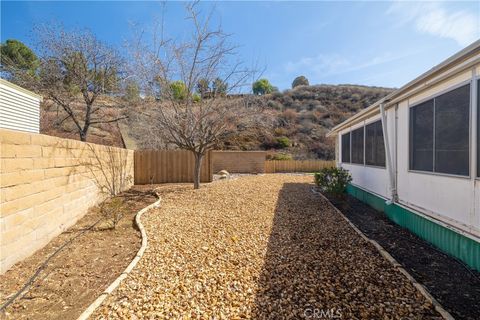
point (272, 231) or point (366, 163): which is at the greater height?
point (366, 163)

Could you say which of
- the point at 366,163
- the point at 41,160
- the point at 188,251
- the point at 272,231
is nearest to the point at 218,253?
the point at 188,251

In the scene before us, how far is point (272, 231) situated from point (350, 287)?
188 cm

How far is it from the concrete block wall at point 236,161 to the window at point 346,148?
324 inches

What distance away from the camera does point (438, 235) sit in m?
3.61

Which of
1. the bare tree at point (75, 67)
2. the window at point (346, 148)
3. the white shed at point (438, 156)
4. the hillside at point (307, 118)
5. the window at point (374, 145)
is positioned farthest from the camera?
the hillside at point (307, 118)

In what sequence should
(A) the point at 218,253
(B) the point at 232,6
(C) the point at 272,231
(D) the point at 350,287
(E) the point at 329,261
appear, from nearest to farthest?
(D) the point at 350,287, (E) the point at 329,261, (A) the point at 218,253, (C) the point at 272,231, (B) the point at 232,6

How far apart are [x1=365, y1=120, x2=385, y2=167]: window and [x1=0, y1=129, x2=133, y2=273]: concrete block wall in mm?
6623

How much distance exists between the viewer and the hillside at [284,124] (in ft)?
37.4

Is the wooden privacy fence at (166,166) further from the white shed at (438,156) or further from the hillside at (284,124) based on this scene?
the white shed at (438,156)

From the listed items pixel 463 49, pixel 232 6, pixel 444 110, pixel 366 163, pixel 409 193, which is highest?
pixel 232 6

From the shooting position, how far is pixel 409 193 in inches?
178

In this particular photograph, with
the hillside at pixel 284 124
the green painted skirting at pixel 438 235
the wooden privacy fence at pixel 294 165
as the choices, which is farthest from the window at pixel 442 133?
the wooden privacy fence at pixel 294 165

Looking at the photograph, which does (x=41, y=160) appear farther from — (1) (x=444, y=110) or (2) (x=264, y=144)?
(2) (x=264, y=144)
